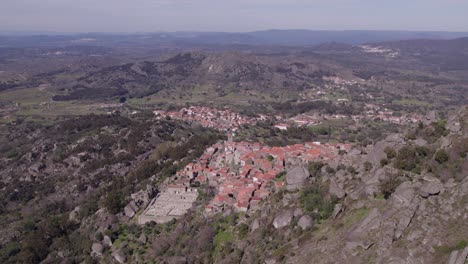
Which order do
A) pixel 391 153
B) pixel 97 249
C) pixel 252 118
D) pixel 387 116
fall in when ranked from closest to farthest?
pixel 391 153 → pixel 97 249 → pixel 252 118 → pixel 387 116

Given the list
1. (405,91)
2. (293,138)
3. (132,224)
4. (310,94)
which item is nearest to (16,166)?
(132,224)

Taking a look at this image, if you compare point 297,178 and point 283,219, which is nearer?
point 283,219

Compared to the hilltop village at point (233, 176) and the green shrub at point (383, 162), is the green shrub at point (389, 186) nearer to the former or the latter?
the green shrub at point (383, 162)

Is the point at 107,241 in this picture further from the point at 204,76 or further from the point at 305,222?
the point at 204,76

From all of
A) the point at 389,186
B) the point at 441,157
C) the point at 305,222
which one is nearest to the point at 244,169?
the point at 305,222

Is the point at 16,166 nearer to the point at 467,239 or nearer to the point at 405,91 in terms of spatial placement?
the point at 467,239

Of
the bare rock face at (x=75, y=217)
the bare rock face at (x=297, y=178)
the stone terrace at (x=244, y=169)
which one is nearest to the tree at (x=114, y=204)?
the bare rock face at (x=75, y=217)

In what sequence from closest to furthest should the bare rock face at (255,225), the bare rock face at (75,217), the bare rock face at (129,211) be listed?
the bare rock face at (255,225) < the bare rock face at (129,211) < the bare rock face at (75,217)
